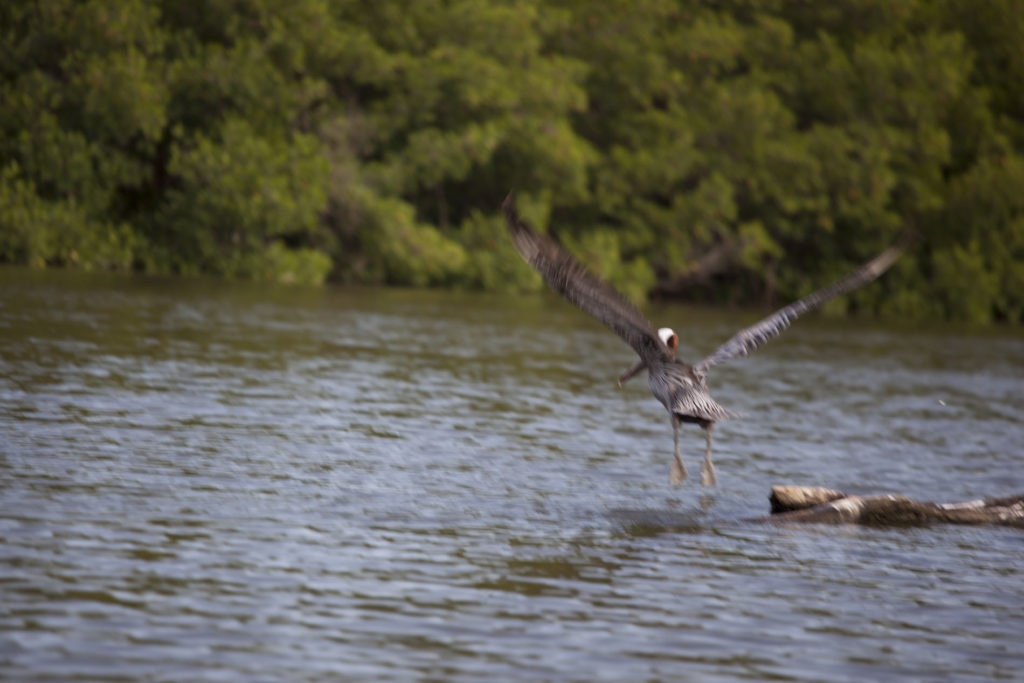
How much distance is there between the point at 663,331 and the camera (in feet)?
47.4

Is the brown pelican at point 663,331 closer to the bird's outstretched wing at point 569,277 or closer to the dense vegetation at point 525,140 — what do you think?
the bird's outstretched wing at point 569,277

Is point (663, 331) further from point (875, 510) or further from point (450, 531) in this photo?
point (450, 531)

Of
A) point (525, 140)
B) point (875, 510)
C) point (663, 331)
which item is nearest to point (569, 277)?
point (663, 331)

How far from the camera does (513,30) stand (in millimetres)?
56750

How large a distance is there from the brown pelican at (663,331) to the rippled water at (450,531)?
85cm

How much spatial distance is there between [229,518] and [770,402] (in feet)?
45.0

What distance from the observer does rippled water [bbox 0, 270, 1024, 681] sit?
332 inches

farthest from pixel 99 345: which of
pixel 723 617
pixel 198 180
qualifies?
pixel 198 180

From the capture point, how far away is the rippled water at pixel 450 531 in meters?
8.42

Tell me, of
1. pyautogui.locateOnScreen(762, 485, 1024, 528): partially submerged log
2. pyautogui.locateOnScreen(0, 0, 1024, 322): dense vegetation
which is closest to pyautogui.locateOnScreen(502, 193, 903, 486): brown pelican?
pyautogui.locateOnScreen(762, 485, 1024, 528): partially submerged log

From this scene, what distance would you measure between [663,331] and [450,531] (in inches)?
147

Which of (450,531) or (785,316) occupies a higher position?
(785,316)

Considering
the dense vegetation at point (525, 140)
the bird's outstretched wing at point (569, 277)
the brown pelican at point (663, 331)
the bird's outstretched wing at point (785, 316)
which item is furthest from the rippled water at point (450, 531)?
the dense vegetation at point (525, 140)

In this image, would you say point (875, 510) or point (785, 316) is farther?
point (785, 316)
